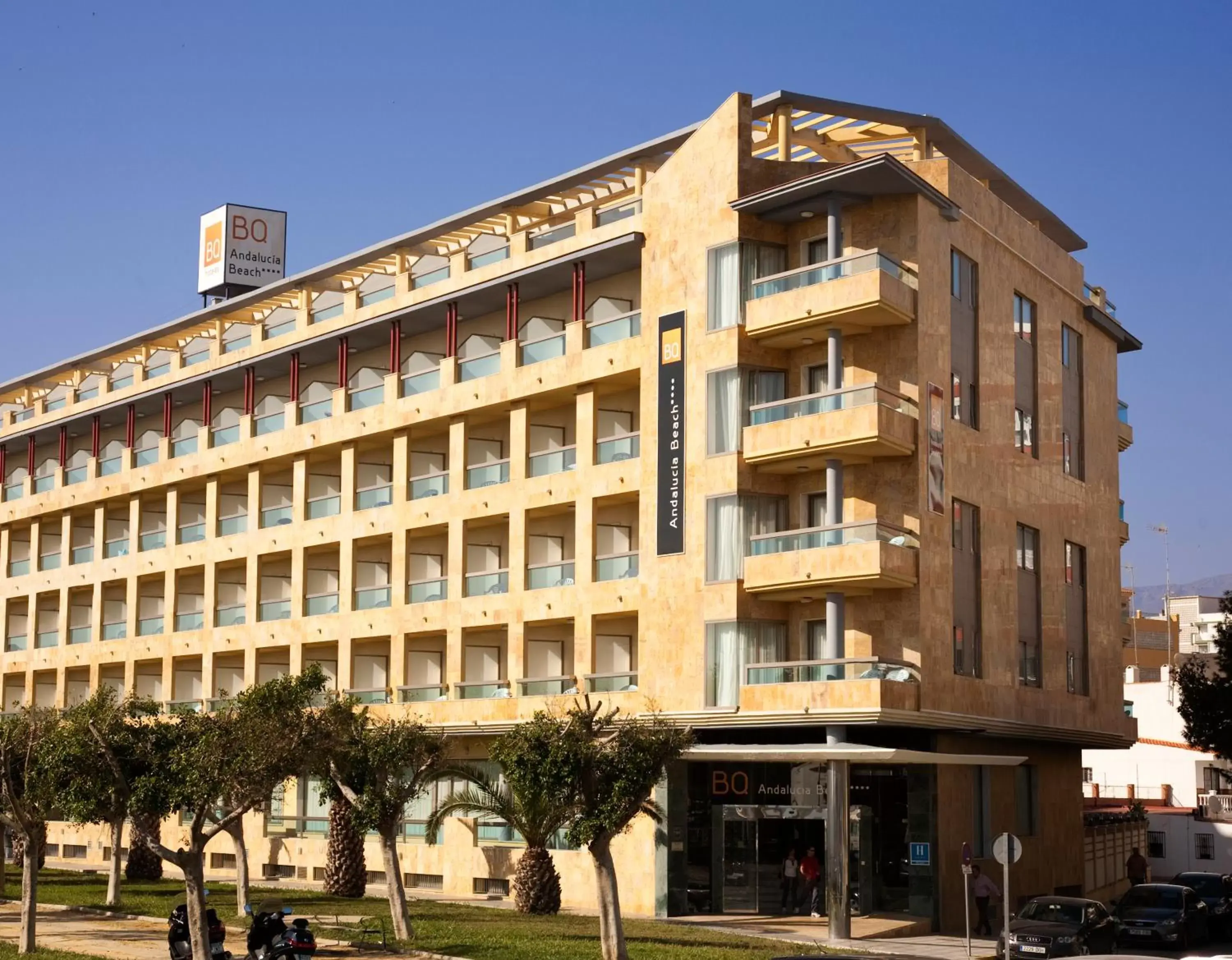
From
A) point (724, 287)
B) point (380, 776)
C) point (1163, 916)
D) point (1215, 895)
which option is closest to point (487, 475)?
point (724, 287)

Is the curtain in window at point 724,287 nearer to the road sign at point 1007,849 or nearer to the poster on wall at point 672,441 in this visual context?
the poster on wall at point 672,441

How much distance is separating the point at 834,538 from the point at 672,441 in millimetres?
5720

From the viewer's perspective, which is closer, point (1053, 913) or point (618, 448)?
point (1053, 913)

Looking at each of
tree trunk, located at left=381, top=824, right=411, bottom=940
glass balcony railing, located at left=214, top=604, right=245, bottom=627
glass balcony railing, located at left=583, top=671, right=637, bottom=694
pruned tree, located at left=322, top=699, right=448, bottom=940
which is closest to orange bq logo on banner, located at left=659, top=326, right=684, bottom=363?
glass balcony railing, located at left=583, top=671, right=637, bottom=694

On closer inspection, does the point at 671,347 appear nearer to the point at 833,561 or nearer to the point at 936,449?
the point at 936,449

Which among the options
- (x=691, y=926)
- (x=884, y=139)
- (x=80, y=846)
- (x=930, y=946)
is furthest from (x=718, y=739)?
(x=80, y=846)

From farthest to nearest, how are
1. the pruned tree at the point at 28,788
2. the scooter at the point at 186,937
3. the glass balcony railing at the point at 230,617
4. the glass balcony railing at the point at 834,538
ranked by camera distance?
the glass balcony railing at the point at 230,617
the glass balcony railing at the point at 834,538
the pruned tree at the point at 28,788
the scooter at the point at 186,937

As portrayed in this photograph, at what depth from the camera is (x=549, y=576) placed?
1882 inches

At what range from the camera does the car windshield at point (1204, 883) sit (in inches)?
1858

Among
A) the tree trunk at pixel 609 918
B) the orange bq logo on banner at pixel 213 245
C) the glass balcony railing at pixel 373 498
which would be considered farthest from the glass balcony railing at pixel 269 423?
the tree trunk at pixel 609 918

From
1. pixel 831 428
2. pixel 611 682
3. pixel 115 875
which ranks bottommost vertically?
pixel 115 875

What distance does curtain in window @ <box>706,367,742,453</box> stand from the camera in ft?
137

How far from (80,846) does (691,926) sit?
3608 centimetres

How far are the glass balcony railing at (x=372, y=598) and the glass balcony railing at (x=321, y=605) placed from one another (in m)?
1.13
